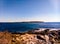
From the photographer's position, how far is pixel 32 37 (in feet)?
5.98

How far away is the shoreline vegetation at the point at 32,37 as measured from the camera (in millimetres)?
1782

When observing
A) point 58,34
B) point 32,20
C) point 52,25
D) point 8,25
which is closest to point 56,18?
point 52,25

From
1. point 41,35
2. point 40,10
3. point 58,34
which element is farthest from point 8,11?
point 58,34

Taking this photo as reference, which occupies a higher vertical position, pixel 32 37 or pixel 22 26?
pixel 22 26

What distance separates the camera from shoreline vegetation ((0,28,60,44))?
1.78 m

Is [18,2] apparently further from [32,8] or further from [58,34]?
[58,34]

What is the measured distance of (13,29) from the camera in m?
1.77

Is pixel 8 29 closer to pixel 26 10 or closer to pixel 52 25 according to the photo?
pixel 26 10

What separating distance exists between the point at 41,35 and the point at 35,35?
0.10 metres

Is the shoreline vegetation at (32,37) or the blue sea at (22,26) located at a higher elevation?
the blue sea at (22,26)

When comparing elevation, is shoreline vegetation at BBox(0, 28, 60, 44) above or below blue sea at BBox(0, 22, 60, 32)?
below

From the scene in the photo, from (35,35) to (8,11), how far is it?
601 millimetres

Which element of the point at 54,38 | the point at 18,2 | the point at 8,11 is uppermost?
the point at 18,2

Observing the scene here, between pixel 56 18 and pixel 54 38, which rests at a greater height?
pixel 56 18
